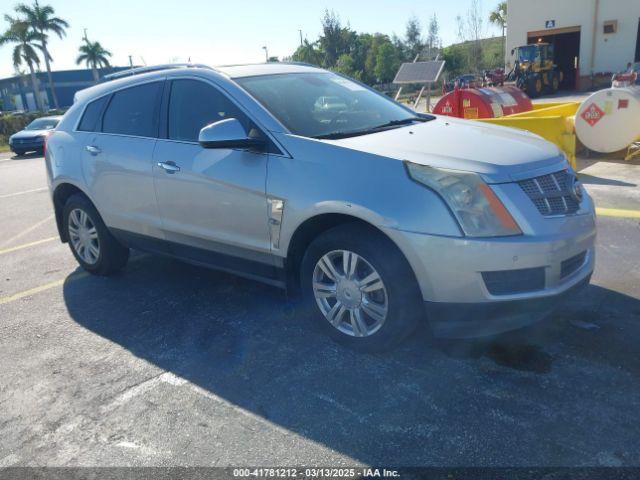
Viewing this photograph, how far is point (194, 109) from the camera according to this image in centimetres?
416

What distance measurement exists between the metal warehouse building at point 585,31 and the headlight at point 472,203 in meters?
29.7

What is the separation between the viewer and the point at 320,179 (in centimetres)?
331

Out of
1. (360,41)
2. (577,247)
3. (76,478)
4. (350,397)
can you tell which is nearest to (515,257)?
(577,247)

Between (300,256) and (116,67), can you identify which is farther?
(116,67)

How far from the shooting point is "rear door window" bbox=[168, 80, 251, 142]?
393cm

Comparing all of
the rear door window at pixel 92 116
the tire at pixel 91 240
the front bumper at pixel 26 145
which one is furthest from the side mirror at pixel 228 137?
the front bumper at pixel 26 145

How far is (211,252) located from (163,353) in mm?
819

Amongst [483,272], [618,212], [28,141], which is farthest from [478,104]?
[28,141]

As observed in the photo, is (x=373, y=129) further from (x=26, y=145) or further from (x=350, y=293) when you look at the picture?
(x=26, y=145)

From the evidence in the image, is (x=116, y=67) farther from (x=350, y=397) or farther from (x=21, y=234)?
(x=350, y=397)

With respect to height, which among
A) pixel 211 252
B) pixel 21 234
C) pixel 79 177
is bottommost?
pixel 21 234

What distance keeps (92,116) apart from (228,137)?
220 centimetres

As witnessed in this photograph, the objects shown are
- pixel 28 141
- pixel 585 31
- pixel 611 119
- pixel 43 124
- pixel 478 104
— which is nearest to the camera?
pixel 611 119

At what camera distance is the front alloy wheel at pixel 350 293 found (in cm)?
331
